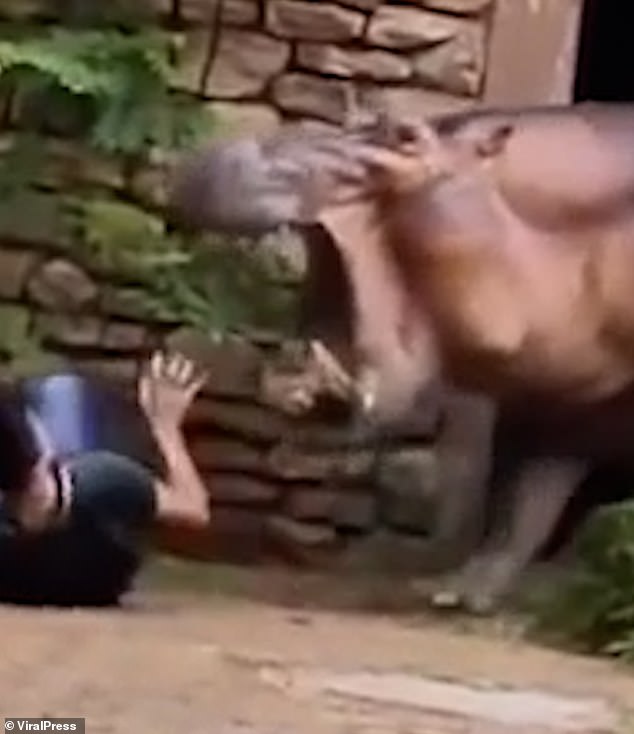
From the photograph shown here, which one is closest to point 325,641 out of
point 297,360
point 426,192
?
point 426,192

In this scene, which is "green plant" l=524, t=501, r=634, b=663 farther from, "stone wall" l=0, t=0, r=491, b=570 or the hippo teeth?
"stone wall" l=0, t=0, r=491, b=570

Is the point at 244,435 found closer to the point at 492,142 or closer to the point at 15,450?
the point at 15,450

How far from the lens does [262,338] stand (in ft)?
7.85

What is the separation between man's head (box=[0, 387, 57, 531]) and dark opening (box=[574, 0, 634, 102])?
0.87 m

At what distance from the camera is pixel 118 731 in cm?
152

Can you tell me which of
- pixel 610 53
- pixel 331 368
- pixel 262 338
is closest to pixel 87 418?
pixel 331 368

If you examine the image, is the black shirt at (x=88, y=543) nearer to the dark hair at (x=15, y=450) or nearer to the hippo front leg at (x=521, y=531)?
the dark hair at (x=15, y=450)

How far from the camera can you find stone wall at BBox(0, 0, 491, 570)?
234 centimetres

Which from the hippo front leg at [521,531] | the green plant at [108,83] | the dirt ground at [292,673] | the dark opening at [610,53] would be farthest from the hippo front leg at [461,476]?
the dark opening at [610,53]

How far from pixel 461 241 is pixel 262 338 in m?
0.61

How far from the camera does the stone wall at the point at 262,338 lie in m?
2.34

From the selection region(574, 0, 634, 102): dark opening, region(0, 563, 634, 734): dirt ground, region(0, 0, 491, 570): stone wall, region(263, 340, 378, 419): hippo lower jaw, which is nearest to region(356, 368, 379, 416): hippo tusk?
region(263, 340, 378, 419): hippo lower jaw

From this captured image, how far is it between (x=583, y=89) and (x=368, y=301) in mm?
798

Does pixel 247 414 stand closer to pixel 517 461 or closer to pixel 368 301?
pixel 517 461
